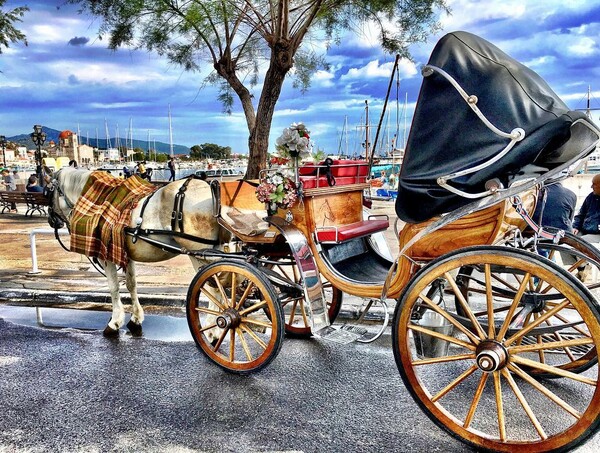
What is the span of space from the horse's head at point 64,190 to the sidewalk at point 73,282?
126 centimetres

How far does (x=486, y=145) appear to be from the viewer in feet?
9.36

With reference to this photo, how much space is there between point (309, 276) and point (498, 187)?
5.08ft

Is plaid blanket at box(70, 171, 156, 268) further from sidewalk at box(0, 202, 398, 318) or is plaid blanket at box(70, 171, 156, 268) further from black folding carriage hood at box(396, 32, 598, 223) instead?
black folding carriage hood at box(396, 32, 598, 223)

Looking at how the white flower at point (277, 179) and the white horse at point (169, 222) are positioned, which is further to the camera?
the white horse at point (169, 222)

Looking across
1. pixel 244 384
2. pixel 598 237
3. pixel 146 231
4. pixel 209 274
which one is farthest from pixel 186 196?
pixel 598 237

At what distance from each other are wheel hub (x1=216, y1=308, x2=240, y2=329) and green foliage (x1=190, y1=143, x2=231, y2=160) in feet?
266

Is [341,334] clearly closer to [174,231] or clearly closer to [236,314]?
[236,314]

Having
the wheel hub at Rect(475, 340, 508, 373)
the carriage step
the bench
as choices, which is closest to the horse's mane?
the carriage step

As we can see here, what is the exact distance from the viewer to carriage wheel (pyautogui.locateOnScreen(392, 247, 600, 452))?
2510mm

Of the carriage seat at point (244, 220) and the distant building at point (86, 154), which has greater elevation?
the distant building at point (86, 154)

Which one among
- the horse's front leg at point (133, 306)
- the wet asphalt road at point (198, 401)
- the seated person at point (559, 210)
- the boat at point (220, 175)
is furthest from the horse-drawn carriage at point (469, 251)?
the seated person at point (559, 210)

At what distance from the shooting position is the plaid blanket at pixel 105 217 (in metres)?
4.74

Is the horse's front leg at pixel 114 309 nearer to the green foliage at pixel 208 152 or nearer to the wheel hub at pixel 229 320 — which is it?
the wheel hub at pixel 229 320

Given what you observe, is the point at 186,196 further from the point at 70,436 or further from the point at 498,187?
the point at 498,187
